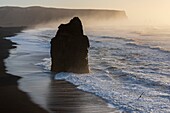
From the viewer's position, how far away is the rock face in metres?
20.8

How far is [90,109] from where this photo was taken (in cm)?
1334

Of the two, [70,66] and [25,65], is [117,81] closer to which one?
[70,66]

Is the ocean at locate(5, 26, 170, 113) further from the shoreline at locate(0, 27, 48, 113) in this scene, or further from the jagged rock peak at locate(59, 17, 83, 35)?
the jagged rock peak at locate(59, 17, 83, 35)

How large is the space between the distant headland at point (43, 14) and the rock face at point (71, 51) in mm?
146667

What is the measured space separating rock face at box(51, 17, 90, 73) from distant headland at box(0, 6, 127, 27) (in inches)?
5774

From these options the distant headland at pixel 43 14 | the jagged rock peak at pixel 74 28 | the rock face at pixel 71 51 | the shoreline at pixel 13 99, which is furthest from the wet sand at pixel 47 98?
the distant headland at pixel 43 14

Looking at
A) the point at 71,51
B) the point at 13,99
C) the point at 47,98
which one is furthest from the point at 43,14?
the point at 13,99

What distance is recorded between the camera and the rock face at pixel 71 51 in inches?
821

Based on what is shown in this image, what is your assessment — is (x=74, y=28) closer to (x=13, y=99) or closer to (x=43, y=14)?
(x=13, y=99)

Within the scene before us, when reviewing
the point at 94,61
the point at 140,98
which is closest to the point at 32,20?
the point at 94,61

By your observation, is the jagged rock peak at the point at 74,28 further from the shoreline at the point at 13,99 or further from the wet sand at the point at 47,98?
the shoreline at the point at 13,99

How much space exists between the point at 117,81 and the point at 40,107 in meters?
6.01

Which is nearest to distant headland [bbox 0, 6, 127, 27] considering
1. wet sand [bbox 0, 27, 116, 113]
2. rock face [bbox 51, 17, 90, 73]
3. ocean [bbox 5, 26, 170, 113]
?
ocean [bbox 5, 26, 170, 113]

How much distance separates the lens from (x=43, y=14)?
570 feet
